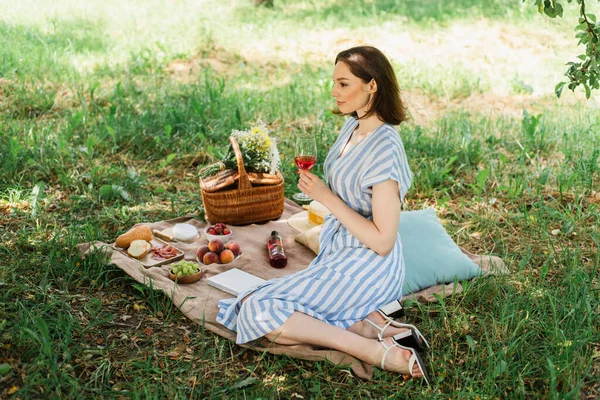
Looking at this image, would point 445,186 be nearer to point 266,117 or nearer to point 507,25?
point 266,117

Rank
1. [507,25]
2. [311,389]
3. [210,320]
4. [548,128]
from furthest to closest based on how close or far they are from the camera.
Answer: [507,25] < [548,128] < [210,320] < [311,389]

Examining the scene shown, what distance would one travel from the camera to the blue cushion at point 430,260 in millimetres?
3959

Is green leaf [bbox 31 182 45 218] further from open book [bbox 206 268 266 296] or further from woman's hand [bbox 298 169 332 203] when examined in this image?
woman's hand [bbox 298 169 332 203]

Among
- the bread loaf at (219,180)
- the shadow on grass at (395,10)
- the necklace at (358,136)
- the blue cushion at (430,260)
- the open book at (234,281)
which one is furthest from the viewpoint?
the shadow on grass at (395,10)

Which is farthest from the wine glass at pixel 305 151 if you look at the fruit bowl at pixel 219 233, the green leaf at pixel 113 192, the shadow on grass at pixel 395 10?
the shadow on grass at pixel 395 10

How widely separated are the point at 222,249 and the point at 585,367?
232cm

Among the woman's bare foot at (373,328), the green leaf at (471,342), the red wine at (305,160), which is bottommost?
the woman's bare foot at (373,328)

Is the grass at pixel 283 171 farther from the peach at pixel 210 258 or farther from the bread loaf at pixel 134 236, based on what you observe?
the peach at pixel 210 258

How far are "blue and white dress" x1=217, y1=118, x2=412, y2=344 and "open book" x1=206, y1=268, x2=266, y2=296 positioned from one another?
12.5 inches

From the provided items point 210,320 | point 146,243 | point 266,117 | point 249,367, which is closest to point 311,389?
point 249,367

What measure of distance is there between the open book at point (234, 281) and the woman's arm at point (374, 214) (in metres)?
0.78

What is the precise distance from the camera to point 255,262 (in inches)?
169

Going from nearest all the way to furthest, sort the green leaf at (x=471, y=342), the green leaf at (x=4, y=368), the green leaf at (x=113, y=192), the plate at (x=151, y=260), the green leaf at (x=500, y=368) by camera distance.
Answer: the green leaf at (x=4, y=368)
the green leaf at (x=500, y=368)
the green leaf at (x=471, y=342)
the plate at (x=151, y=260)
the green leaf at (x=113, y=192)

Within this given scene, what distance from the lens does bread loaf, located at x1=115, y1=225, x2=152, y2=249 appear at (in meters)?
4.21
